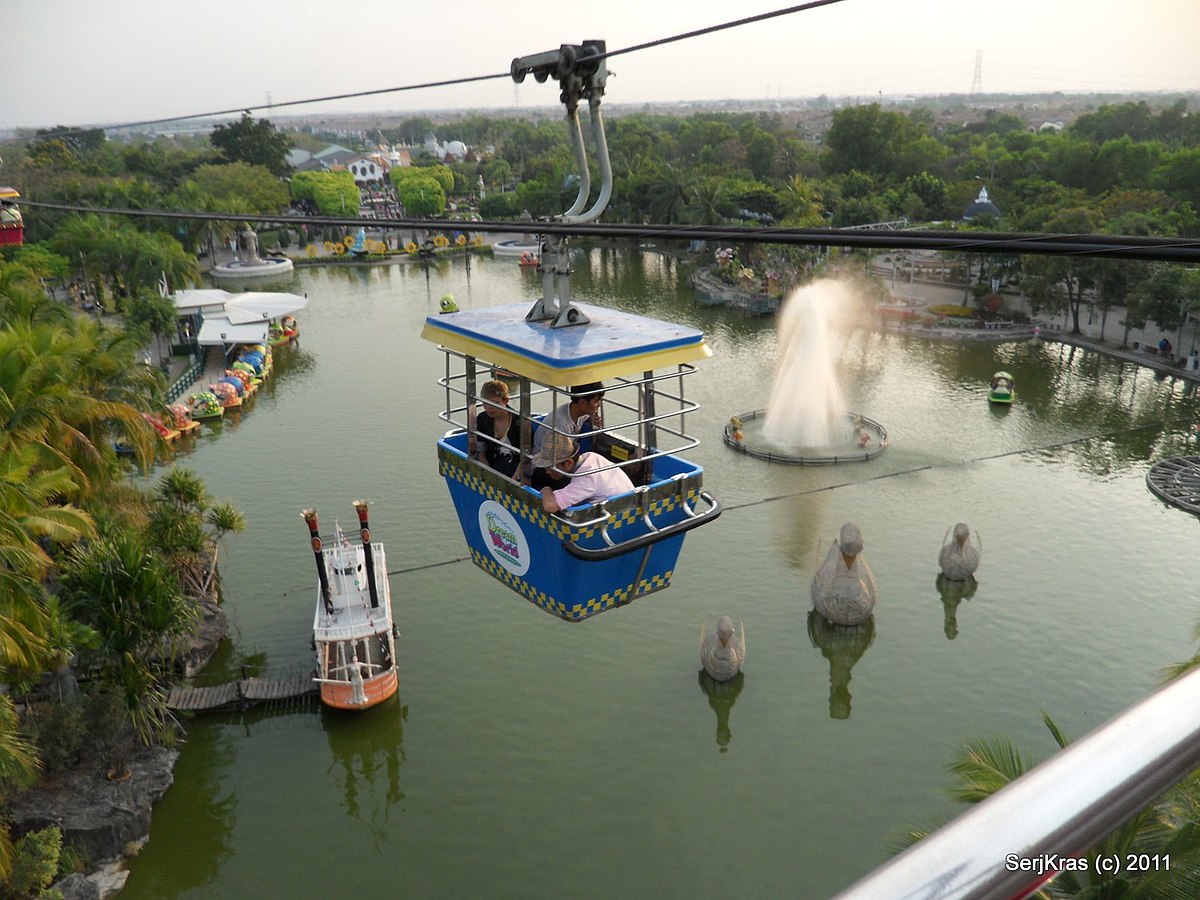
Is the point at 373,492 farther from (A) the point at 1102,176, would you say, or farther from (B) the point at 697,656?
(A) the point at 1102,176

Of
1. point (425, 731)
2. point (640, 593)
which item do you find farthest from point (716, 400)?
point (640, 593)

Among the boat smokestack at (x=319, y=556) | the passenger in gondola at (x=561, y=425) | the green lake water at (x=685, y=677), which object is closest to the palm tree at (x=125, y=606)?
the green lake water at (x=685, y=677)

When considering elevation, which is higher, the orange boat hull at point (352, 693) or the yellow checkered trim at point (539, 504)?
the yellow checkered trim at point (539, 504)

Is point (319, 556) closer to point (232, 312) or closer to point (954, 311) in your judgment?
point (232, 312)

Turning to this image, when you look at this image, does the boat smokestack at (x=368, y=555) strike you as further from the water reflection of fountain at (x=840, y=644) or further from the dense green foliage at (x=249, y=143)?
the dense green foliage at (x=249, y=143)

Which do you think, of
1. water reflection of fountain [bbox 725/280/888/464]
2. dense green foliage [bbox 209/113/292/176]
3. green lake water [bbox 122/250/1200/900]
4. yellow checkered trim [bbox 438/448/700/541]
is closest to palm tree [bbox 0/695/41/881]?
green lake water [bbox 122/250/1200/900]

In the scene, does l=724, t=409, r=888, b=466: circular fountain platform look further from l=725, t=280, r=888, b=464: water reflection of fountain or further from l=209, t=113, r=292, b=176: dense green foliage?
l=209, t=113, r=292, b=176: dense green foliage

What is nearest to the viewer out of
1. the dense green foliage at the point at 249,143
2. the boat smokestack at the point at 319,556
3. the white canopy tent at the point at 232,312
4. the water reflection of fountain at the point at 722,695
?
the water reflection of fountain at the point at 722,695
